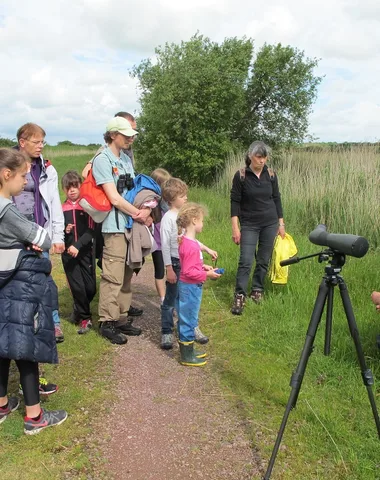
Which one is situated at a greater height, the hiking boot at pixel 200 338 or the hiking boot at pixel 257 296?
the hiking boot at pixel 257 296

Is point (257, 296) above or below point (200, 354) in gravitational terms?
above

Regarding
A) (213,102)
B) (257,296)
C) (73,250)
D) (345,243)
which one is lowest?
(257,296)

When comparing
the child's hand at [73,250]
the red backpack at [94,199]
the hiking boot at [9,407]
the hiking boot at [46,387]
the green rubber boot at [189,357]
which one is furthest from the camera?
the child's hand at [73,250]

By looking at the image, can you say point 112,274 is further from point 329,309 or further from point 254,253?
point 329,309

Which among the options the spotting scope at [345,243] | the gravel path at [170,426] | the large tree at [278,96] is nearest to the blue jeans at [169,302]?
the gravel path at [170,426]

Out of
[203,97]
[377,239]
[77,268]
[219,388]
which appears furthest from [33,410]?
[203,97]

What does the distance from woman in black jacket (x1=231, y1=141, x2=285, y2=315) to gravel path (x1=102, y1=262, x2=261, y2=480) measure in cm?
147

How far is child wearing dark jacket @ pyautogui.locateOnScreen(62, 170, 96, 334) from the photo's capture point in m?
4.83

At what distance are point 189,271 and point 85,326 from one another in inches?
63.9

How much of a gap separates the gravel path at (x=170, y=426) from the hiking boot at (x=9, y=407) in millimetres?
708

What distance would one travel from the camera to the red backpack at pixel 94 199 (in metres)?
4.23

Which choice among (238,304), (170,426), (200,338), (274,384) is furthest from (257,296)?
(170,426)

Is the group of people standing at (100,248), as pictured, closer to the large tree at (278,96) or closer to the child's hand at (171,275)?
the child's hand at (171,275)

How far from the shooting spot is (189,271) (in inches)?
152
